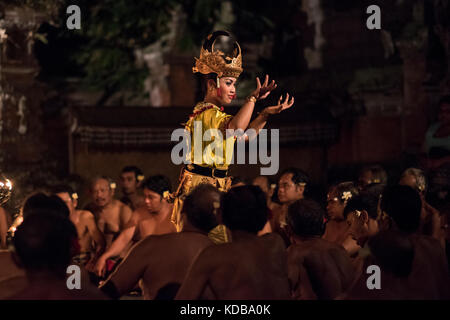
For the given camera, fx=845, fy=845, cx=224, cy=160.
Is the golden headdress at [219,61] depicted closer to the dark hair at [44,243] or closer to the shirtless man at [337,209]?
the shirtless man at [337,209]

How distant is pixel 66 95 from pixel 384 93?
265 inches

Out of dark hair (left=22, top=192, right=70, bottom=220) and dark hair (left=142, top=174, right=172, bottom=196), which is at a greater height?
dark hair (left=22, top=192, right=70, bottom=220)

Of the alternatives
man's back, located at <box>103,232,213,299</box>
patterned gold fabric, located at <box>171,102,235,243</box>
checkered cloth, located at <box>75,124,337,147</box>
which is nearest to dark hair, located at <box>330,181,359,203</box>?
patterned gold fabric, located at <box>171,102,235,243</box>

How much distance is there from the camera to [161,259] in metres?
5.73

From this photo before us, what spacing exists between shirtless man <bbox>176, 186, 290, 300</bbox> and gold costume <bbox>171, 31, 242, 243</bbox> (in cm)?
166

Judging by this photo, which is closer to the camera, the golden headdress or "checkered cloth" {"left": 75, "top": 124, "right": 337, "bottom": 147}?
the golden headdress

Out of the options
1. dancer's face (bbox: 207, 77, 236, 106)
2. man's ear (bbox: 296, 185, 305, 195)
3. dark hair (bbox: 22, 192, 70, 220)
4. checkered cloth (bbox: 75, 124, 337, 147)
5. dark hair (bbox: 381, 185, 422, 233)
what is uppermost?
dancer's face (bbox: 207, 77, 236, 106)

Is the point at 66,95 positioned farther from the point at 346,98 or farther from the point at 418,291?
the point at 418,291

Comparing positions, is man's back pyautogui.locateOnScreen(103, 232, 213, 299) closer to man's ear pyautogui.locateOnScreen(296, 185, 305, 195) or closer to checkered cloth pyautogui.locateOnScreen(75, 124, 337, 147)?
man's ear pyautogui.locateOnScreen(296, 185, 305, 195)

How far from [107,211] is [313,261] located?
16.5ft

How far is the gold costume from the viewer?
7.05 m

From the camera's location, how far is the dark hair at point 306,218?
20.1 feet

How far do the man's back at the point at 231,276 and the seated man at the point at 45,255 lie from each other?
2.57 ft

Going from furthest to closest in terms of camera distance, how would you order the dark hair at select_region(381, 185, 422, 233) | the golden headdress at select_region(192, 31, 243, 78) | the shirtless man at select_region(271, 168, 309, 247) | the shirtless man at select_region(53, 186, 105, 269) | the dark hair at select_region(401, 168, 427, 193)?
the shirtless man at select_region(53, 186, 105, 269)
the shirtless man at select_region(271, 168, 309, 247)
the dark hair at select_region(401, 168, 427, 193)
the golden headdress at select_region(192, 31, 243, 78)
the dark hair at select_region(381, 185, 422, 233)
